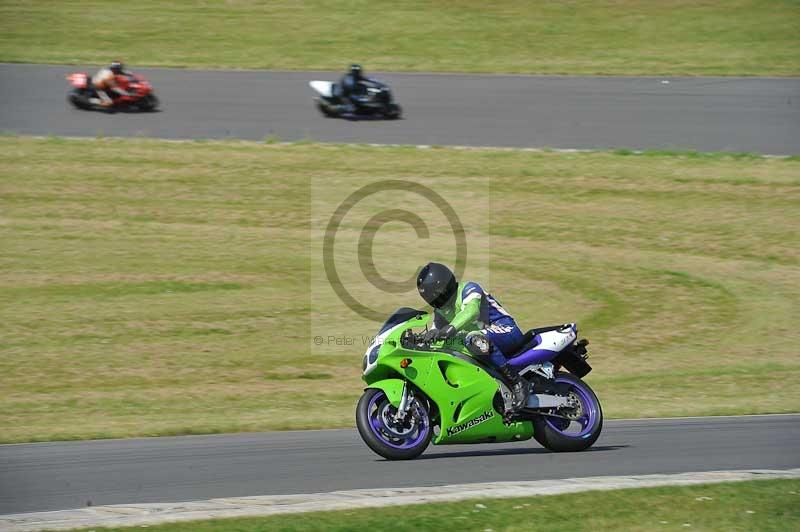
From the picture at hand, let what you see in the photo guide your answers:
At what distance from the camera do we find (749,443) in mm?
10930

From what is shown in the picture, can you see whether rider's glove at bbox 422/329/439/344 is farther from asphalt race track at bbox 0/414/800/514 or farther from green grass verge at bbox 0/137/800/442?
green grass verge at bbox 0/137/800/442

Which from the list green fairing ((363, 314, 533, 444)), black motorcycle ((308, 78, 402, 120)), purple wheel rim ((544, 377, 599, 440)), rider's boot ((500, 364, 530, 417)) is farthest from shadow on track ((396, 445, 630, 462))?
black motorcycle ((308, 78, 402, 120))

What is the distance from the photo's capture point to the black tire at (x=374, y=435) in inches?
380

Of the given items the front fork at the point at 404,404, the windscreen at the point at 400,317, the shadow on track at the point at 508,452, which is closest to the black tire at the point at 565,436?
the shadow on track at the point at 508,452

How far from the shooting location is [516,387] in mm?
→ 10102

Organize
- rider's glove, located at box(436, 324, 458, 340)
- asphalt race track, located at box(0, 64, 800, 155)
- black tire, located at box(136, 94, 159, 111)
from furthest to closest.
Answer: black tire, located at box(136, 94, 159, 111) → asphalt race track, located at box(0, 64, 800, 155) → rider's glove, located at box(436, 324, 458, 340)

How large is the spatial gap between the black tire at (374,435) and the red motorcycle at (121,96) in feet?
68.9

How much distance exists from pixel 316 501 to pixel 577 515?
2.04 m

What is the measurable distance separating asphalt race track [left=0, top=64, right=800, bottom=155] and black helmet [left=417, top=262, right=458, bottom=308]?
16.9m

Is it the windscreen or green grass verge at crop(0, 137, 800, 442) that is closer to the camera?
the windscreen

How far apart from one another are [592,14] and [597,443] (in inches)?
1269

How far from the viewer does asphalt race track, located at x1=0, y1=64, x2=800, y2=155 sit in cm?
2703

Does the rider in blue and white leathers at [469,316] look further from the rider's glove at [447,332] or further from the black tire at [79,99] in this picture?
the black tire at [79,99]

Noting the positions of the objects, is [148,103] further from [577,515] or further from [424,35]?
[577,515]
